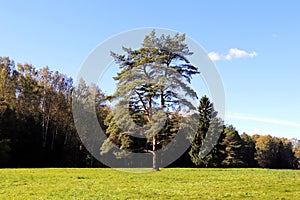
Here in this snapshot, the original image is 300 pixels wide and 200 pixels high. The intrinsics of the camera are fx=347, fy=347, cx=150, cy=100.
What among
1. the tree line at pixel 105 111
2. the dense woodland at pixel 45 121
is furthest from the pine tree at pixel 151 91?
the dense woodland at pixel 45 121

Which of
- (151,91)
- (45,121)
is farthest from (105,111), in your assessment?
(151,91)

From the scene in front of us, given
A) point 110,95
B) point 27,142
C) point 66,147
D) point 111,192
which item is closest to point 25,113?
point 27,142

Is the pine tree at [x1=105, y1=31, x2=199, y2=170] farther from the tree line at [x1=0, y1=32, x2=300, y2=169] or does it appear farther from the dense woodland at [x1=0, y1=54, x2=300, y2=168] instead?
the dense woodland at [x1=0, y1=54, x2=300, y2=168]

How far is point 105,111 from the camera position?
2069 inches

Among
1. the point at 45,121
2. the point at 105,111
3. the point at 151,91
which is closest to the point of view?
the point at 151,91

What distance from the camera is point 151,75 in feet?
96.5

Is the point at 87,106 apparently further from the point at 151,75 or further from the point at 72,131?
the point at 151,75

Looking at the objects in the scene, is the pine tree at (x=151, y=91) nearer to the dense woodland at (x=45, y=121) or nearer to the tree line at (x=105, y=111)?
the tree line at (x=105, y=111)

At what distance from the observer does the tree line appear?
98.7 feet

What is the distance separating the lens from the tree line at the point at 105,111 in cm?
3008

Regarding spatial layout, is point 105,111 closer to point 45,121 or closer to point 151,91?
point 45,121

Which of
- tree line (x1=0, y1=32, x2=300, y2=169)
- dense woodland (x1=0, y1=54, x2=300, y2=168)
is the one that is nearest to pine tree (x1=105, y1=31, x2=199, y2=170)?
tree line (x1=0, y1=32, x2=300, y2=169)

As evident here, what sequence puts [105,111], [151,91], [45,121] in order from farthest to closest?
[45,121] < [105,111] < [151,91]

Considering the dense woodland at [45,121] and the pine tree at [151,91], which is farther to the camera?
the dense woodland at [45,121]
